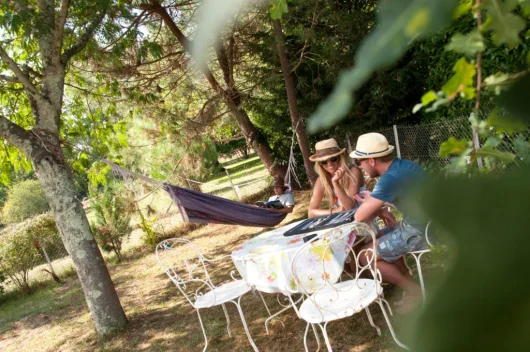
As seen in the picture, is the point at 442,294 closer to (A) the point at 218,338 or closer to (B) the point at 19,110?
Answer: (A) the point at 218,338

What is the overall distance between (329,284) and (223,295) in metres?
1.09

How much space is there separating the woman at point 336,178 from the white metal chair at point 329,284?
29.6 inches

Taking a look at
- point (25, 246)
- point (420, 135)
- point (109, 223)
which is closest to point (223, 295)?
point (420, 135)

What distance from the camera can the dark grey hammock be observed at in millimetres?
4953

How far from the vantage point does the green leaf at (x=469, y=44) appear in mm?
248

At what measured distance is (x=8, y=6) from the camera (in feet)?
Result: 14.8

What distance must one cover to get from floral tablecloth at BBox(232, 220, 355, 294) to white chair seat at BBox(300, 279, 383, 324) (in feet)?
0.27

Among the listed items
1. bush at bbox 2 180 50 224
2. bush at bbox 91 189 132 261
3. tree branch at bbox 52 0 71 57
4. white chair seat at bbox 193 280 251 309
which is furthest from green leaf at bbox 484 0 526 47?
bush at bbox 2 180 50 224

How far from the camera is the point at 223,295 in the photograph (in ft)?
11.1

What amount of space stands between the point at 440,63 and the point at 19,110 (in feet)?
Answer: 20.0

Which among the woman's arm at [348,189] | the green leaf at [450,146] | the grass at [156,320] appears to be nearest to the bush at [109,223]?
the grass at [156,320]

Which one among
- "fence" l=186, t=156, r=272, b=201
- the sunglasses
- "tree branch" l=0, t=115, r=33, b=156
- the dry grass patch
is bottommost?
the dry grass patch

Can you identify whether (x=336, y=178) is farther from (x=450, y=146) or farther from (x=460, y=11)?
(x=460, y=11)

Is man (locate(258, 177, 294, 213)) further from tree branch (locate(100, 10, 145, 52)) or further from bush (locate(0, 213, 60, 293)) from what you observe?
bush (locate(0, 213, 60, 293))
